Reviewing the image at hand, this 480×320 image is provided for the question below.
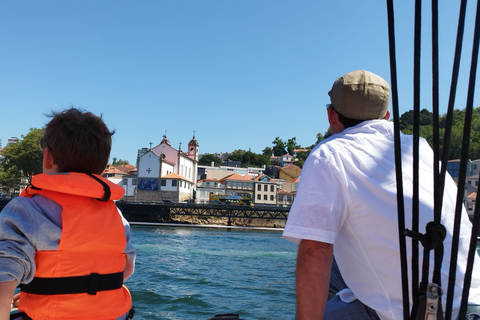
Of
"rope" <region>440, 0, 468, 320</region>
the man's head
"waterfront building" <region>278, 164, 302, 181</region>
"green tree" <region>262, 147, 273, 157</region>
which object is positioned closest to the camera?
"rope" <region>440, 0, 468, 320</region>

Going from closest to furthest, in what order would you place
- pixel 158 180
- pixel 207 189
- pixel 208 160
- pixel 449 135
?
pixel 449 135 → pixel 158 180 → pixel 207 189 → pixel 208 160

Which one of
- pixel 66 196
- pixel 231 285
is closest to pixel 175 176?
pixel 231 285

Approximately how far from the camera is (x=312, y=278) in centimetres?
150

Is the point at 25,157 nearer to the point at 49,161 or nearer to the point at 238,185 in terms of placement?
the point at 238,185

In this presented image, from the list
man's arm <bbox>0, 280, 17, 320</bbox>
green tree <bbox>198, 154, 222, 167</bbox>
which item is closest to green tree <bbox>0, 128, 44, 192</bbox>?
green tree <bbox>198, 154, 222, 167</bbox>

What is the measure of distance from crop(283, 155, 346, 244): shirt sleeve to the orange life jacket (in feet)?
2.64

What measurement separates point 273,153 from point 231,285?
441 feet

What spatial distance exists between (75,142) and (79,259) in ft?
1.59

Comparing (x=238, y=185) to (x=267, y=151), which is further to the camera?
(x=267, y=151)

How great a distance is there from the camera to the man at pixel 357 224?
1.52 metres

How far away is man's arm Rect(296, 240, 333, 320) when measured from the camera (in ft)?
4.87

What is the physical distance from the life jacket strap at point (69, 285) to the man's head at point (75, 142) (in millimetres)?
457

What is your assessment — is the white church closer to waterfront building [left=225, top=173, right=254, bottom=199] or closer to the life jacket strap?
waterfront building [left=225, top=173, right=254, bottom=199]

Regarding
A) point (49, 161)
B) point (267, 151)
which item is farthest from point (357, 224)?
point (267, 151)
